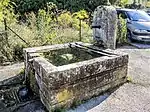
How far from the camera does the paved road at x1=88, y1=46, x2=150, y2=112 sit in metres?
4.73

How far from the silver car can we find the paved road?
12.9 feet

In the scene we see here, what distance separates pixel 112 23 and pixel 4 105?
10.9 feet

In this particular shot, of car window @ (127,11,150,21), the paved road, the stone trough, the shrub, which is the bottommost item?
the paved road

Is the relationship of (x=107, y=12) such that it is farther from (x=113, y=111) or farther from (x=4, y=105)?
(x=4, y=105)

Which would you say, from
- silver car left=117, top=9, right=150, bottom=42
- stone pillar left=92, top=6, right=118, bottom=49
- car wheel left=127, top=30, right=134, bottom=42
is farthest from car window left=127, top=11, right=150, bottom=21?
stone pillar left=92, top=6, right=118, bottom=49

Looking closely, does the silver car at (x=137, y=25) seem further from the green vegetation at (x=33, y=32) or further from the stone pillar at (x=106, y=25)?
the stone pillar at (x=106, y=25)

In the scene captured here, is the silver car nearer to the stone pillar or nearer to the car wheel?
the car wheel

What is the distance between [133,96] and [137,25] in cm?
649

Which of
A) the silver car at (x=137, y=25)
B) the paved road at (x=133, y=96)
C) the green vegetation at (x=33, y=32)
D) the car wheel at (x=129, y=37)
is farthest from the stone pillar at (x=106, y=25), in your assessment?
the car wheel at (x=129, y=37)

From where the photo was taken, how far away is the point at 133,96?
5.23 meters

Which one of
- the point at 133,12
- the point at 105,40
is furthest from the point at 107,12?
the point at 133,12

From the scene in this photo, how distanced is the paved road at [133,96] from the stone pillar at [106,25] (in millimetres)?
1168

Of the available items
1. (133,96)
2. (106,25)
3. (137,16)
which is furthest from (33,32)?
(137,16)

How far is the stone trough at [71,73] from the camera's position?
4.44 metres
